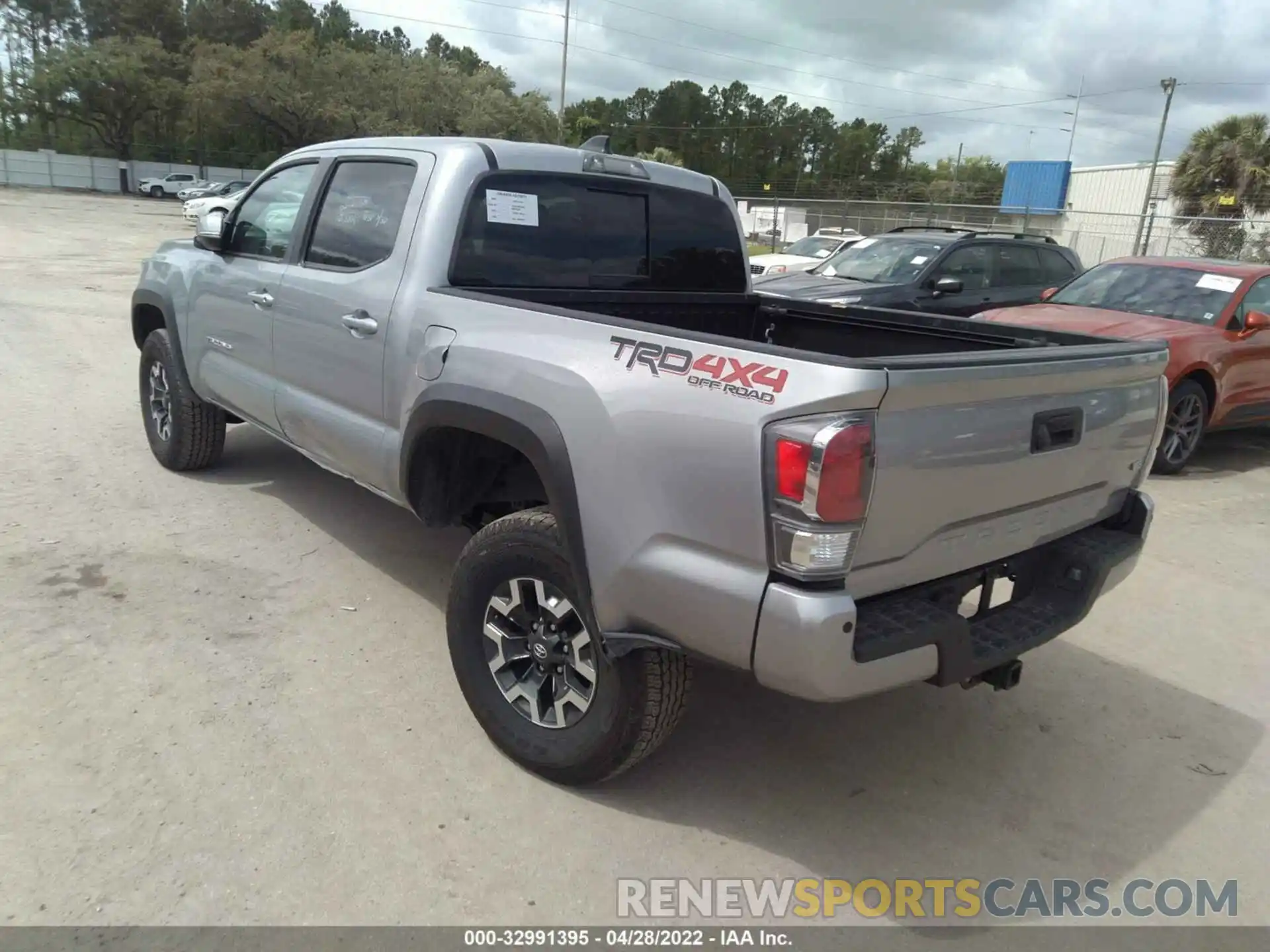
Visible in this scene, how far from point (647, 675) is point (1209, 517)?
5305 mm

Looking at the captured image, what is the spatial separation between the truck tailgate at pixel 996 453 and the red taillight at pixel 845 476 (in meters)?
0.06

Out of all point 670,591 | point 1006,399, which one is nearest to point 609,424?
point 670,591

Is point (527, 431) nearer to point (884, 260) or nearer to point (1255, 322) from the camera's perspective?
point (1255, 322)

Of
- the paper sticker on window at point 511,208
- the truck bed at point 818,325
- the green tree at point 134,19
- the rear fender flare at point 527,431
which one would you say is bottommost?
the rear fender flare at point 527,431

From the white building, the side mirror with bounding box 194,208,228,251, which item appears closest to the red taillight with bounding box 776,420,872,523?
the side mirror with bounding box 194,208,228,251

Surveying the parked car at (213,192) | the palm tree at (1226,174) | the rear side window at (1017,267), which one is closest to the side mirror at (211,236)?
the rear side window at (1017,267)

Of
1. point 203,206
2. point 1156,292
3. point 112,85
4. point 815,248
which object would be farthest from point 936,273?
point 112,85

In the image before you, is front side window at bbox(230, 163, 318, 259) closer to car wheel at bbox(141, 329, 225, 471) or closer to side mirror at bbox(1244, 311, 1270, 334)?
car wheel at bbox(141, 329, 225, 471)

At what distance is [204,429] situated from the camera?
18.5ft

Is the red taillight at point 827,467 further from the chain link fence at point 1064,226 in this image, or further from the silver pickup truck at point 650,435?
the chain link fence at point 1064,226

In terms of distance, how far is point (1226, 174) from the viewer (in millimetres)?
25094

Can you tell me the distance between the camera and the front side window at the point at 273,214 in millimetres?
4426

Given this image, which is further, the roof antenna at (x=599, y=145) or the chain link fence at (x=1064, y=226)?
the chain link fence at (x=1064, y=226)

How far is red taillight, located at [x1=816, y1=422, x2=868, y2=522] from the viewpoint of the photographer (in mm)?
2207
